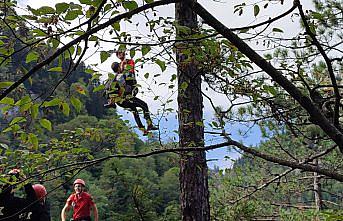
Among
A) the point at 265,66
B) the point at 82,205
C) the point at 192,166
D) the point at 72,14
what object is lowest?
the point at 82,205

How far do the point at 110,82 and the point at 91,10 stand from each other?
712 millimetres

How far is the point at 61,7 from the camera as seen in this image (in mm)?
1050

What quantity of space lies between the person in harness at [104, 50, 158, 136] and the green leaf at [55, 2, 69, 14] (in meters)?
0.46

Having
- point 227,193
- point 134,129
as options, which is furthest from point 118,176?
point 227,193

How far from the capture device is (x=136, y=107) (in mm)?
2646

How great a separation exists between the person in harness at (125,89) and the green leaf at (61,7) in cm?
A: 46

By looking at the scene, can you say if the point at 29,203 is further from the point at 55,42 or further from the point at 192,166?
the point at 55,42

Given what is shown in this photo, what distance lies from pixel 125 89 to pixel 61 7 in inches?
41.7

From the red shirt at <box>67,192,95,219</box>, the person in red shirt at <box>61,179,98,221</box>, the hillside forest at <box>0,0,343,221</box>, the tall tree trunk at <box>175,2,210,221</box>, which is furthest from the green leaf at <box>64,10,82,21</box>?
the red shirt at <box>67,192,95,219</box>

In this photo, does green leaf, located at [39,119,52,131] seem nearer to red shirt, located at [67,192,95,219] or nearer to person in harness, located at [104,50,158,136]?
person in harness, located at [104,50,158,136]

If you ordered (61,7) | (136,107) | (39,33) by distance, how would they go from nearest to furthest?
(61,7) < (39,33) < (136,107)

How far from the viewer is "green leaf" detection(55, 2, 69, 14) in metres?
1.04

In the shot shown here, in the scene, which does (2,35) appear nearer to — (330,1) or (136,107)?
(136,107)

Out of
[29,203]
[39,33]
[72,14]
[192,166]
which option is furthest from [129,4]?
[29,203]
